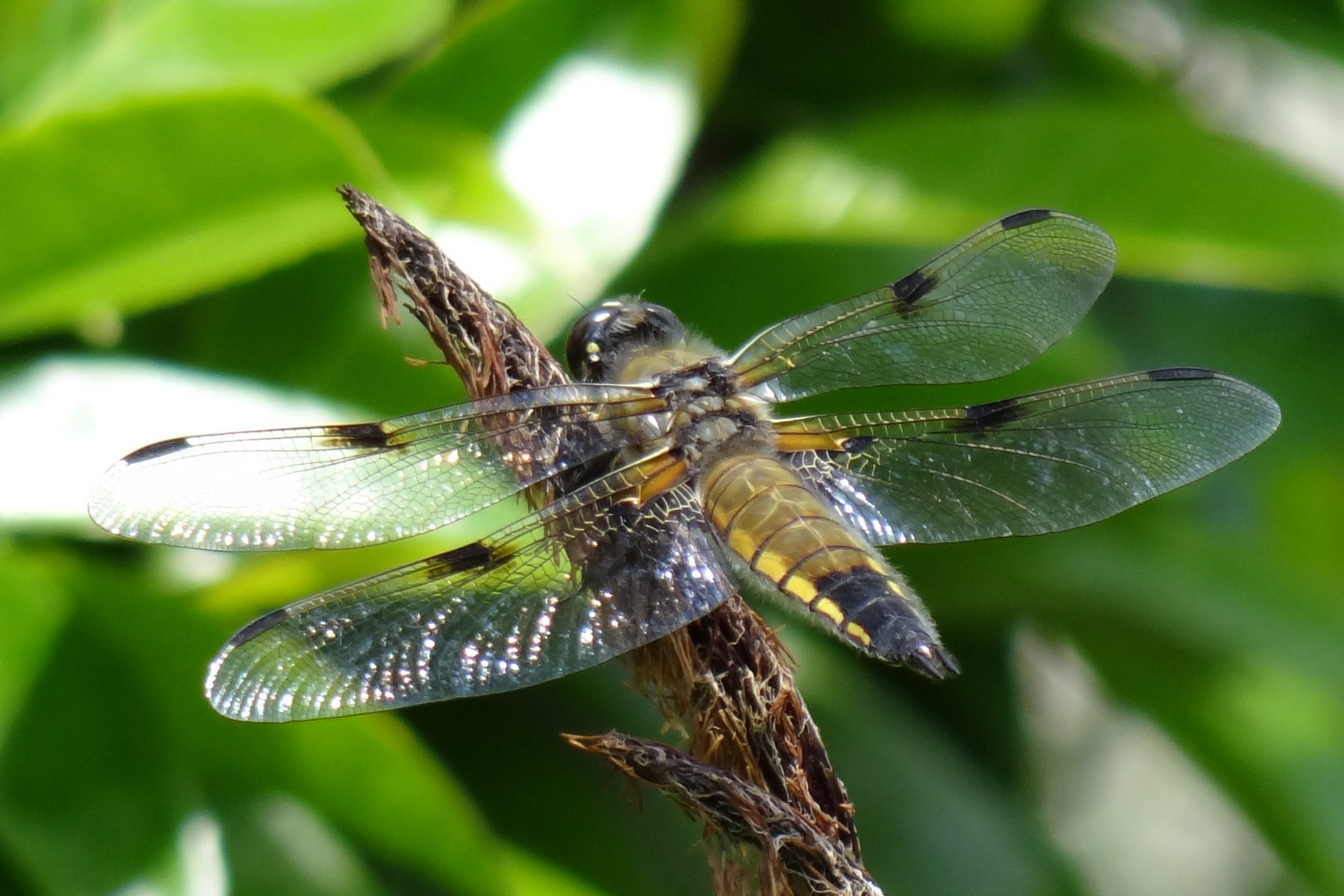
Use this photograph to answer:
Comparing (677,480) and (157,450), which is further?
(677,480)

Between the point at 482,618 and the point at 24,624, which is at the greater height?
the point at 24,624

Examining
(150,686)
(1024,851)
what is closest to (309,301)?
(150,686)

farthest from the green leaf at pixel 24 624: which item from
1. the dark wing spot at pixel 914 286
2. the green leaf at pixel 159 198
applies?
the dark wing spot at pixel 914 286

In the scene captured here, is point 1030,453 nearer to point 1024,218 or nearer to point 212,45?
point 1024,218

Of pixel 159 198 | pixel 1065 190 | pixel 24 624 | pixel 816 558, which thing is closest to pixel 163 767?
pixel 24 624

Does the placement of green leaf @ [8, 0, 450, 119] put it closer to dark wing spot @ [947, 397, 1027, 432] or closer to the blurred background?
the blurred background

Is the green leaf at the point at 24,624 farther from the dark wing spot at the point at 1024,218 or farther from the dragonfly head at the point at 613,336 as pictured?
the dark wing spot at the point at 1024,218

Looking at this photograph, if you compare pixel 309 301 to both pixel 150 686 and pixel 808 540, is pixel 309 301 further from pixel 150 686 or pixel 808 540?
pixel 808 540
